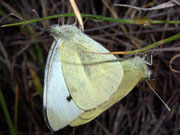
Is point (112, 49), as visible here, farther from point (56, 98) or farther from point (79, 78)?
point (56, 98)

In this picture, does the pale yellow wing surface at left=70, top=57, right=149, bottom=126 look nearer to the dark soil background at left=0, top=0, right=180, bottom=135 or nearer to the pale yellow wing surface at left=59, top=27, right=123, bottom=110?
the pale yellow wing surface at left=59, top=27, right=123, bottom=110

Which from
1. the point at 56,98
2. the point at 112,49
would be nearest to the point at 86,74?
the point at 56,98

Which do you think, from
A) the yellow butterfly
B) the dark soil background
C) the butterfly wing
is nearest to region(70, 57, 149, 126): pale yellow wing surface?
the yellow butterfly

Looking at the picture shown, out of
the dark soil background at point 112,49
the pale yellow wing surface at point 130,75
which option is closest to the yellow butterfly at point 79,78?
the pale yellow wing surface at point 130,75

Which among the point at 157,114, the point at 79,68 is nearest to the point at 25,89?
the point at 79,68

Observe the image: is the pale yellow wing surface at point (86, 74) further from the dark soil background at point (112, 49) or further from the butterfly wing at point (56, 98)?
the dark soil background at point (112, 49)

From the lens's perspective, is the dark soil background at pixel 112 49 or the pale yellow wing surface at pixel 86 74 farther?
the dark soil background at pixel 112 49
